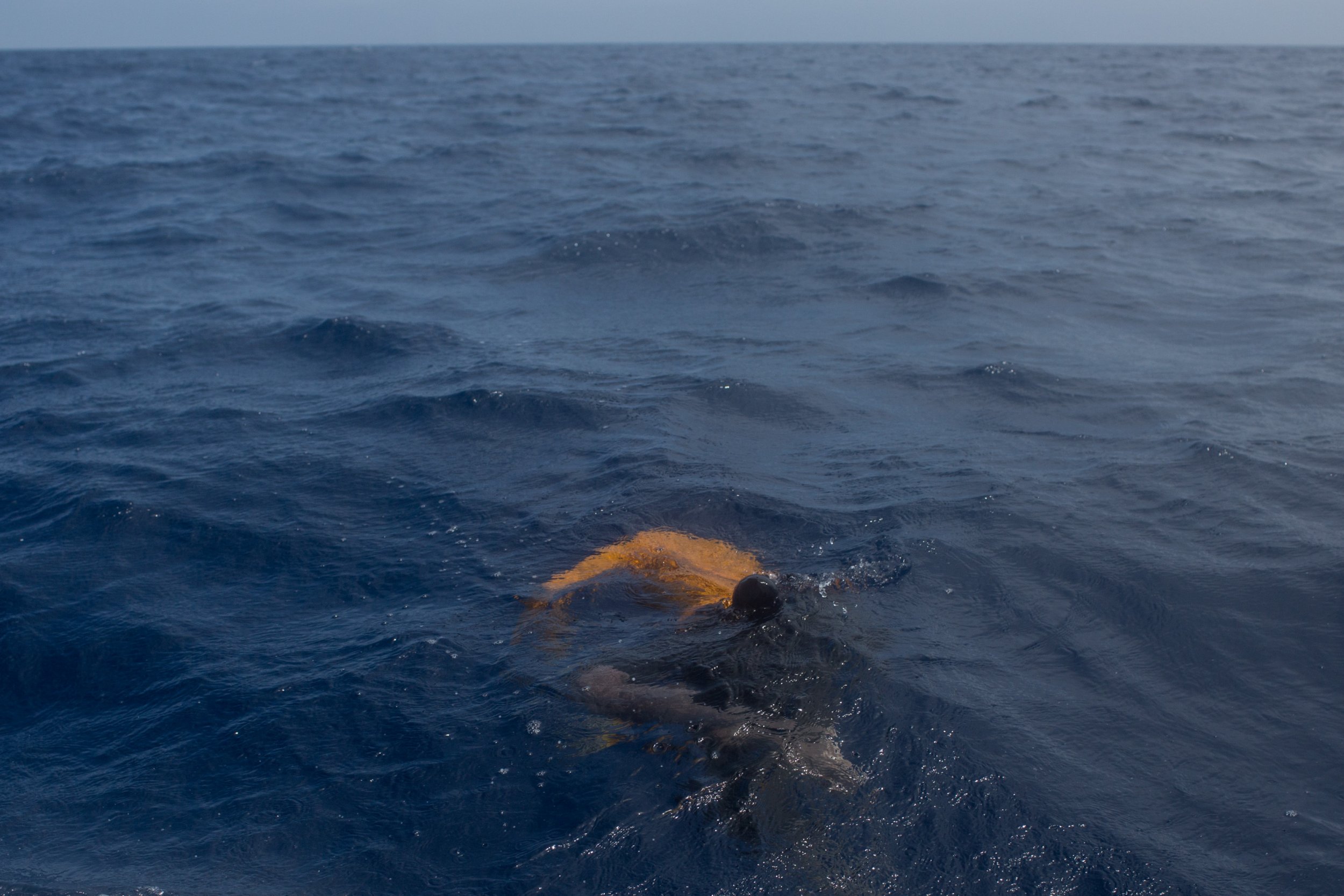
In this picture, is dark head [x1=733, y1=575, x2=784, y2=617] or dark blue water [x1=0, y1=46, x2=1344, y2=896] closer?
dark blue water [x1=0, y1=46, x2=1344, y2=896]

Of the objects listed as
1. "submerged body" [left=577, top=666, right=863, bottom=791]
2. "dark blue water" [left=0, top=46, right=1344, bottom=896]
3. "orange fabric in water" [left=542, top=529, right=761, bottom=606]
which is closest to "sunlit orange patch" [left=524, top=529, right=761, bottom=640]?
"orange fabric in water" [left=542, top=529, right=761, bottom=606]

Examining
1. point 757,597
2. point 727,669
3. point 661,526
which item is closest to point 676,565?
point 661,526

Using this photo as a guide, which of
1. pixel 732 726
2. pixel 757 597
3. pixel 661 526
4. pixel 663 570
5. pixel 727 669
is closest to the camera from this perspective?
pixel 732 726

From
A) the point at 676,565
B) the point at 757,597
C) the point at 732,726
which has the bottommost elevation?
the point at 732,726

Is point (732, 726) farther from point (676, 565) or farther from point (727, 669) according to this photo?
point (676, 565)

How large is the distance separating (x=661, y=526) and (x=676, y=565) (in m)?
0.64

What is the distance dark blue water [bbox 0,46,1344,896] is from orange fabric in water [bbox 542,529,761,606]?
0.25 metres

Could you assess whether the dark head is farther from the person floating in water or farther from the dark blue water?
the dark blue water

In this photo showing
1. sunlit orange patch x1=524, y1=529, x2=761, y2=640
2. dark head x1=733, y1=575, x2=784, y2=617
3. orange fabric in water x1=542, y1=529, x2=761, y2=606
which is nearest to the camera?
dark head x1=733, y1=575, x2=784, y2=617

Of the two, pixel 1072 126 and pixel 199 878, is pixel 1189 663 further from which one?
pixel 1072 126

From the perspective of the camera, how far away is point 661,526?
677 centimetres

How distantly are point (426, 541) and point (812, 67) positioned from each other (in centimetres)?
4519

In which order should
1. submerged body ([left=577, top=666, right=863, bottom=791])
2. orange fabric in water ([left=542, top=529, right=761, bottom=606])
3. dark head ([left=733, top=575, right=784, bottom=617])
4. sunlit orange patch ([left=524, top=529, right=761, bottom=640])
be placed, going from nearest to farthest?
submerged body ([left=577, top=666, right=863, bottom=791])
dark head ([left=733, top=575, right=784, bottom=617])
sunlit orange patch ([left=524, top=529, right=761, bottom=640])
orange fabric in water ([left=542, top=529, right=761, bottom=606])

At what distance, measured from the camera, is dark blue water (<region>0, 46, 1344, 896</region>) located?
172 inches
